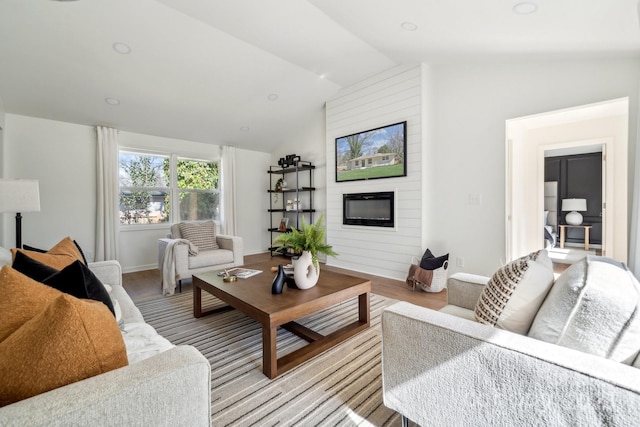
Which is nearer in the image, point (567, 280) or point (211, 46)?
point (567, 280)

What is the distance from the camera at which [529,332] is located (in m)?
1.07

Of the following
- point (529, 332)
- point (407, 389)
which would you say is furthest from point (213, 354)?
point (529, 332)

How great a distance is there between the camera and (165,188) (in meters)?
4.97

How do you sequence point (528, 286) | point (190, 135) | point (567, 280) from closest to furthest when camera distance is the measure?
point (567, 280) → point (528, 286) → point (190, 135)

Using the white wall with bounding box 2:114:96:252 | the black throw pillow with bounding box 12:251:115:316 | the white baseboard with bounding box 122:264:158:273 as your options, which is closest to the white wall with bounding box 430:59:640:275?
the black throw pillow with bounding box 12:251:115:316

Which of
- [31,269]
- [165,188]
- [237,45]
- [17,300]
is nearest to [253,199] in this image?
[165,188]

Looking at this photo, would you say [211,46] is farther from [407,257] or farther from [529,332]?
[529,332]

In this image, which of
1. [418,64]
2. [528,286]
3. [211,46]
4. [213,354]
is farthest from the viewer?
[418,64]

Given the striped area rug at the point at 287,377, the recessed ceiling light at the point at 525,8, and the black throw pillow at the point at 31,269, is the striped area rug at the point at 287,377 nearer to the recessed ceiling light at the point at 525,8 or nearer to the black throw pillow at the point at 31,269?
the black throw pillow at the point at 31,269

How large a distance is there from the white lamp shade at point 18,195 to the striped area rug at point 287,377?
1342 millimetres

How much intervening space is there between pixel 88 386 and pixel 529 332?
142 centimetres

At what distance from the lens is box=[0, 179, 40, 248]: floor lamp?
2.18 metres

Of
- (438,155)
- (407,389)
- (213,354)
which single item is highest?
(438,155)

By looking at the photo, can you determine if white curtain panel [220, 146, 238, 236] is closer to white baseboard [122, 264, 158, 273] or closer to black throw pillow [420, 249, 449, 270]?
white baseboard [122, 264, 158, 273]
